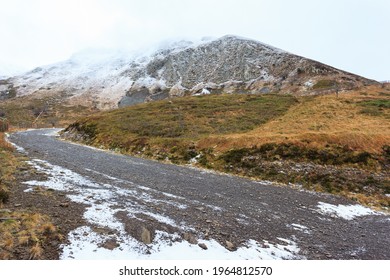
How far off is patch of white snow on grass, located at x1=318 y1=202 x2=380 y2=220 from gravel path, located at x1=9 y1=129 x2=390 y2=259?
0.22 ft

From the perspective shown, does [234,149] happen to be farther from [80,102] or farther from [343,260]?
[80,102]

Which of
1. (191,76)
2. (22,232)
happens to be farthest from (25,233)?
(191,76)

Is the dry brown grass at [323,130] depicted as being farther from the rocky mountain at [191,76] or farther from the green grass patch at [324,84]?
the green grass patch at [324,84]

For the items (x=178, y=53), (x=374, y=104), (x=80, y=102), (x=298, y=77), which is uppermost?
(x=178, y=53)

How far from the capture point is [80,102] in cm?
14112

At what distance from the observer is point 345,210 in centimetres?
1546

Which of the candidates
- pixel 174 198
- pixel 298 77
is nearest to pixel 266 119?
pixel 174 198

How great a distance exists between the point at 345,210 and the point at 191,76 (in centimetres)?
11654

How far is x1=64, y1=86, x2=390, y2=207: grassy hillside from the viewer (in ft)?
69.8

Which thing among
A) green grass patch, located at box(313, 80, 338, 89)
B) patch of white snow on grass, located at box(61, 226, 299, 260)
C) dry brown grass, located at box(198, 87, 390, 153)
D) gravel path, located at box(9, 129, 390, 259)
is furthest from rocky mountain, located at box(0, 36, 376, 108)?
patch of white snow on grass, located at box(61, 226, 299, 260)

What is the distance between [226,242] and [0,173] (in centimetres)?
1425

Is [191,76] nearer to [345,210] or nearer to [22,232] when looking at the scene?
[345,210]

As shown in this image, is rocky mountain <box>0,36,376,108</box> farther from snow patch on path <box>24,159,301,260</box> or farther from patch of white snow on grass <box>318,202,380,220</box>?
snow patch on path <box>24,159,301,260</box>

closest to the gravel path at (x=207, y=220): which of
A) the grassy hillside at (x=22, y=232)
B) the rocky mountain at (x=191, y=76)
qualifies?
the grassy hillside at (x=22, y=232)
